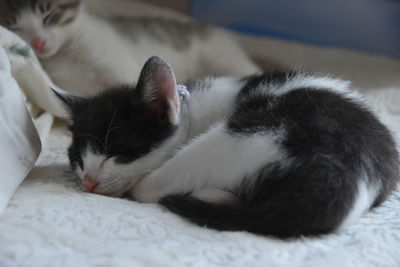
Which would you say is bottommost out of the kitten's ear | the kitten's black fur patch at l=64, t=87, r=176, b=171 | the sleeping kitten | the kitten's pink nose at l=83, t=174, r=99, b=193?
the sleeping kitten

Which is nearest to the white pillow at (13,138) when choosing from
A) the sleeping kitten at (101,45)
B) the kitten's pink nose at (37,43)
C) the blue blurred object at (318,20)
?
the sleeping kitten at (101,45)

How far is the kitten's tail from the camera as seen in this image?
93 centimetres

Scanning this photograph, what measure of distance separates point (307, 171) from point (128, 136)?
44 centimetres

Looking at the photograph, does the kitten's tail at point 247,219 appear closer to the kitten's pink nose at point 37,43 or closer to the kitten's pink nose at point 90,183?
the kitten's pink nose at point 90,183

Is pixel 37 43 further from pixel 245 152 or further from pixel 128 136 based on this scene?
pixel 245 152

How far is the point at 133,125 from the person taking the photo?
119cm

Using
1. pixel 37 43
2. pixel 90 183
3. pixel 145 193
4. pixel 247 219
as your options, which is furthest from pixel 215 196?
pixel 37 43

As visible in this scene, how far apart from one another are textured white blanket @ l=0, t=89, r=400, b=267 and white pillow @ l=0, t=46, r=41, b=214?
50 millimetres

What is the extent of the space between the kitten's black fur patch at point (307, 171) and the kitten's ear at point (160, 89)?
0.15 m

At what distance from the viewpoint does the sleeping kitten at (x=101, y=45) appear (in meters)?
2.06

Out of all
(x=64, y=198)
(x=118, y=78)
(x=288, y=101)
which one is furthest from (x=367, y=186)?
(x=118, y=78)

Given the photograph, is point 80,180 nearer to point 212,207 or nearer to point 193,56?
point 212,207

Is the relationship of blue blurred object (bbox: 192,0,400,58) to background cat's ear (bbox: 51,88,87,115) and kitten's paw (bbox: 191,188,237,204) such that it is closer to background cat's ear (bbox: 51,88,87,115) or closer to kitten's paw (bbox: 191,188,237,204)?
background cat's ear (bbox: 51,88,87,115)

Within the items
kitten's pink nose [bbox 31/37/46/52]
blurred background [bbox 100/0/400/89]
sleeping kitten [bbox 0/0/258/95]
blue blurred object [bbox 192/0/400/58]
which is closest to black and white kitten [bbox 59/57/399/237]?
sleeping kitten [bbox 0/0/258/95]
